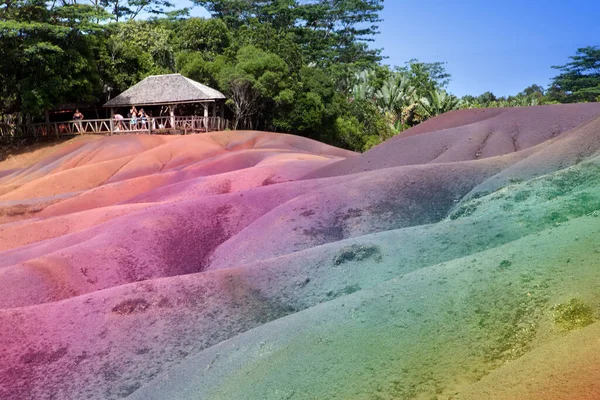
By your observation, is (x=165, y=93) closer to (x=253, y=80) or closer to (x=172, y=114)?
(x=172, y=114)

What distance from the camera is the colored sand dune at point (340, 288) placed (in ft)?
26.7

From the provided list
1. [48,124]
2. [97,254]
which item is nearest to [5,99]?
[48,124]

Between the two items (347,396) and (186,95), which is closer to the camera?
(347,396)

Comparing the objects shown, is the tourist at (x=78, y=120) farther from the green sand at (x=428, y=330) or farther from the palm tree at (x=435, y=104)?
the green sand at (x=428, y=330)

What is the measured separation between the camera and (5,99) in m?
45.5

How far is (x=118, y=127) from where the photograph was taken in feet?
154

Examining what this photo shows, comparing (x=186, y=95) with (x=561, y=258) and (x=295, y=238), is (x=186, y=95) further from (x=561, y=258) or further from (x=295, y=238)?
(x=561, y=258)

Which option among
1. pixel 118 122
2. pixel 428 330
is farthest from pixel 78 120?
pixel 428 330

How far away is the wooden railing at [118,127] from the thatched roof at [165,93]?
1393mm

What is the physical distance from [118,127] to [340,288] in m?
37.8

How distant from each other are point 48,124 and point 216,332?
1573 inches

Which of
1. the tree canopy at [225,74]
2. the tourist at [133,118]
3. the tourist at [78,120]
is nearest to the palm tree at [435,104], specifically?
the tree canopy at [225,74]

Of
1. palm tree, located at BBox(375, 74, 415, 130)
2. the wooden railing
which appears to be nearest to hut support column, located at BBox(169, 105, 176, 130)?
the wooden railing

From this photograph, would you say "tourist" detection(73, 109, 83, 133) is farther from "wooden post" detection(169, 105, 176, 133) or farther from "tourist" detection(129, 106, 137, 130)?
"wooden post" detection(169, 105, 176, 133)
